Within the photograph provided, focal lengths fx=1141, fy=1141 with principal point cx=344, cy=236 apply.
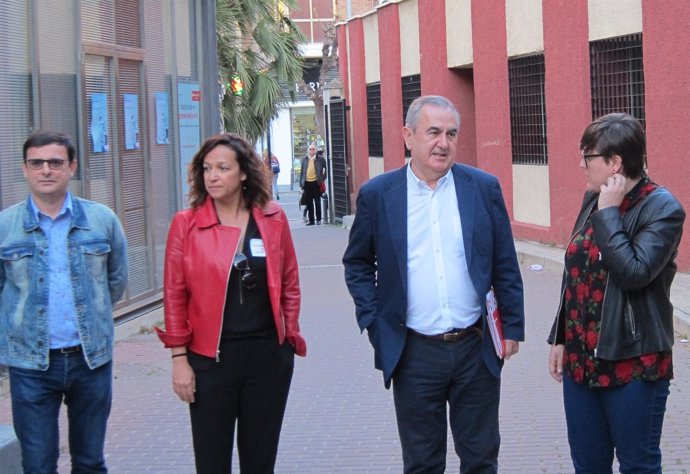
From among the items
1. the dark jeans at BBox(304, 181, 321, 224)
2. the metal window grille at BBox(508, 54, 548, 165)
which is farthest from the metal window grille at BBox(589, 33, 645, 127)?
the dark jeans at BBox(304, 181, 321, 224)

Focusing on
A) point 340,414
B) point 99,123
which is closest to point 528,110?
point 99,123

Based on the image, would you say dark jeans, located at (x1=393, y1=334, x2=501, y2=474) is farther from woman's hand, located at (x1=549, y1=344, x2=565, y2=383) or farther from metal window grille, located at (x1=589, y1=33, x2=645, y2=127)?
metal window grille, located at (x1=589, y1=33, x2=645, y2=127)

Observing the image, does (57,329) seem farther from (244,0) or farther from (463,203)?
(244,0)

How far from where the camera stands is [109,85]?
10570 mm

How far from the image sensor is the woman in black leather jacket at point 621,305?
422 centimetres

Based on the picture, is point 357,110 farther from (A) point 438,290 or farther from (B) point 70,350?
(A) point 438,290

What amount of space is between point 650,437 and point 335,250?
16.1 metres

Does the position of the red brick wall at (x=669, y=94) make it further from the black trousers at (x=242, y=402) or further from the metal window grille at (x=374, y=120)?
the metal window grille at (x=374, y=120)

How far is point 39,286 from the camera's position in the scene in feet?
16.0

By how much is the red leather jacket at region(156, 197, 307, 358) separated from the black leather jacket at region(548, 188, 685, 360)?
52.6 inches

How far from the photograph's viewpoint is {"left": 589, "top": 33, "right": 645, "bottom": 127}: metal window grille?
1373cm

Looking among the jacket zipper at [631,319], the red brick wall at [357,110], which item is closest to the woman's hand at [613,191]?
the jacket zipper at [631,319]

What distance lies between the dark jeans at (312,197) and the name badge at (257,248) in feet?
72.9

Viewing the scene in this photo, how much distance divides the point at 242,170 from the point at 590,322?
1.58m
